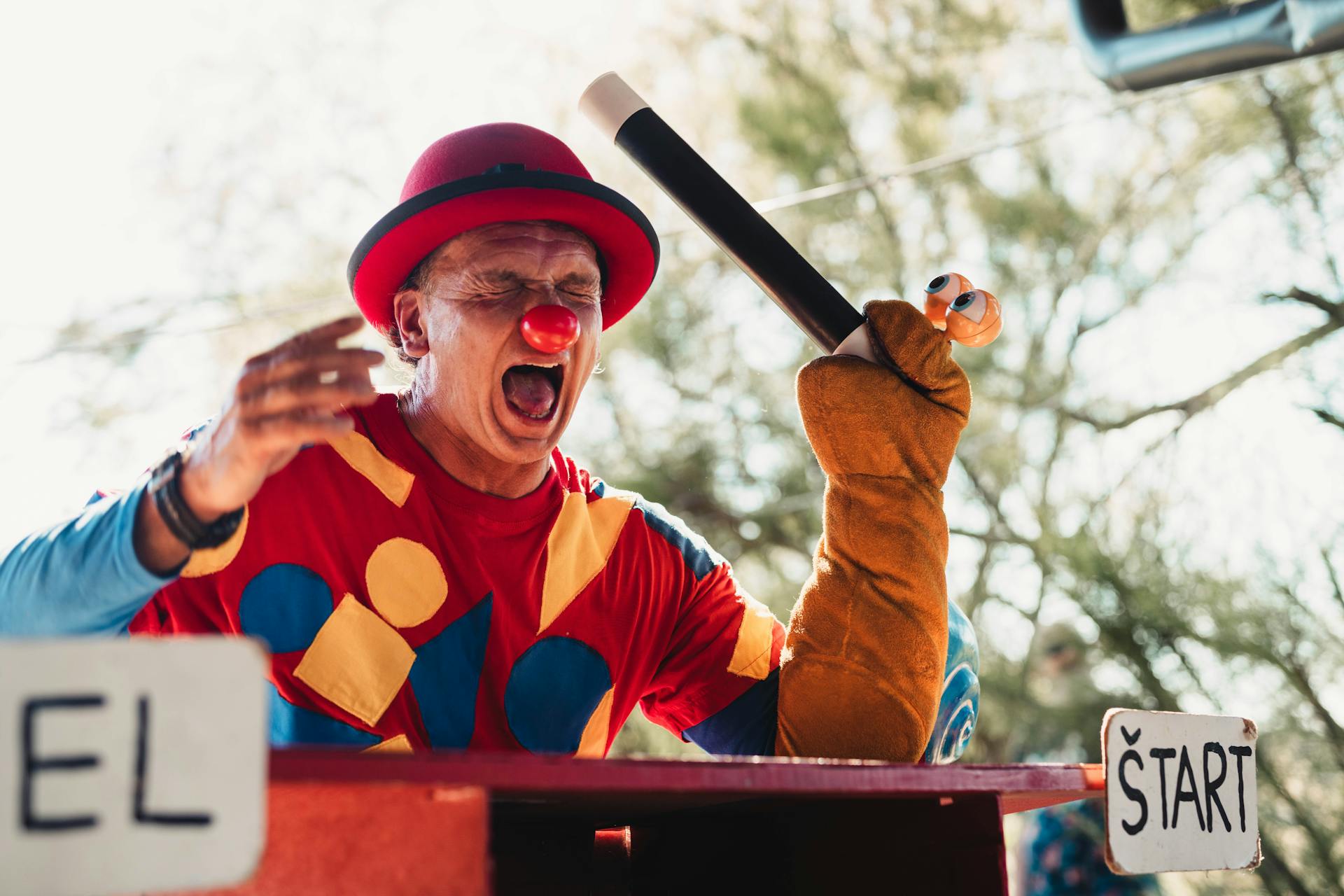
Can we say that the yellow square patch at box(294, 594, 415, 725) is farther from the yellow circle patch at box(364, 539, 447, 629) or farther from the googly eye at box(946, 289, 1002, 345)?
the googly eye at box(946, 289, 1002, 345)

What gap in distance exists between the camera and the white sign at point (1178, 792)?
1.21 meters

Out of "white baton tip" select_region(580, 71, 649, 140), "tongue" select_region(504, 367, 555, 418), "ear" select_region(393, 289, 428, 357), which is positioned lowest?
"tongue" select_region(504, 367, 555, 418)

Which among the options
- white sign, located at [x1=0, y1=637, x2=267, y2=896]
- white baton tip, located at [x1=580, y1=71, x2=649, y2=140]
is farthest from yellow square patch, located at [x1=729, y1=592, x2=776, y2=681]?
white sign, located at [x1=0, y1=637, x2=267, y2=896]

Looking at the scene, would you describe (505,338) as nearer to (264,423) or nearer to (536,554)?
(536,554)

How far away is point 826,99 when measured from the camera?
6.04 m

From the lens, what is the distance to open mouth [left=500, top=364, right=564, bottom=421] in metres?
1.81

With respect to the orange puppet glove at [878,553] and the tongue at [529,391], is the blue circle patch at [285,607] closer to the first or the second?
the tongue at [529,391]

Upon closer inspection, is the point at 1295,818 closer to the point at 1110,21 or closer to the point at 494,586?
the point at 1110,21

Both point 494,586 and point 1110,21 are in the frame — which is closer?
point 494,586

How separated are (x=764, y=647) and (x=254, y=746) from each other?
121 centimetres

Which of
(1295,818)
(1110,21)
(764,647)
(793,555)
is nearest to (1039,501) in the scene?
(793,555)

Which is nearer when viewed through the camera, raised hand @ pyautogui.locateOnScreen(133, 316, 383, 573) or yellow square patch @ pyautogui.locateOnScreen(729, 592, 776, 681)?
raised hand @ pyautogui.locateOnScreen(133, 316, 383, 573)

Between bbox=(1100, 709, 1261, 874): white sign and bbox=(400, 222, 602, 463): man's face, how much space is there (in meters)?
0.91

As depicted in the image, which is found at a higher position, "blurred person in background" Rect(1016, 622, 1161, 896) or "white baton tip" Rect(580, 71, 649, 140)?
"white baton tip" Rect(580, 71, 649, 140)
